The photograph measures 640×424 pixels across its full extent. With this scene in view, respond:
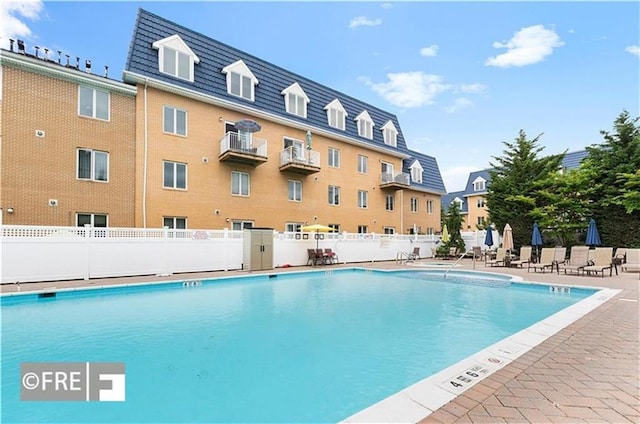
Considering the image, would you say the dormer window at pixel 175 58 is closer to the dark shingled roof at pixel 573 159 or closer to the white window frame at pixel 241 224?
the white window frame at pixel 241 224

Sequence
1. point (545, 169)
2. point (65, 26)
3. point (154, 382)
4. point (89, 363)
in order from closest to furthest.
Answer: point (154, 382) < point (89, 363) < point (65, 26) < point (545, 169)

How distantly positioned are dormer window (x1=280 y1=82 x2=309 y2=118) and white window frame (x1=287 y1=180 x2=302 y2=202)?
4319 mm

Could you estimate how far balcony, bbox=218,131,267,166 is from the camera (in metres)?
16.1

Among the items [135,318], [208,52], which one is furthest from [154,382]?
[208,52]

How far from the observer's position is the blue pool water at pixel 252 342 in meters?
3.55

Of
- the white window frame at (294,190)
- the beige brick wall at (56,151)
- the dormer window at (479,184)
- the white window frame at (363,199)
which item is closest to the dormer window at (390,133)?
the white window frame at (363,199)

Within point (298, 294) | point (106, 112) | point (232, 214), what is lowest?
point (298, 294)

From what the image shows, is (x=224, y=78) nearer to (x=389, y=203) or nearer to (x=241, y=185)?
(x=241, y=185)

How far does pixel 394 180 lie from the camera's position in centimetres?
2475

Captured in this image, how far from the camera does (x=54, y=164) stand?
12.6 m

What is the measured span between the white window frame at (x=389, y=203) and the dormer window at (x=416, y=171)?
11.1 feet

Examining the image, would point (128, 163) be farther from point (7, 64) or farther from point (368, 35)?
point (368, 35)

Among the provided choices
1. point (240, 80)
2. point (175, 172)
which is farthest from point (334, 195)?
point (175, 172)

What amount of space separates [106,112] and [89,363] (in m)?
12.9
